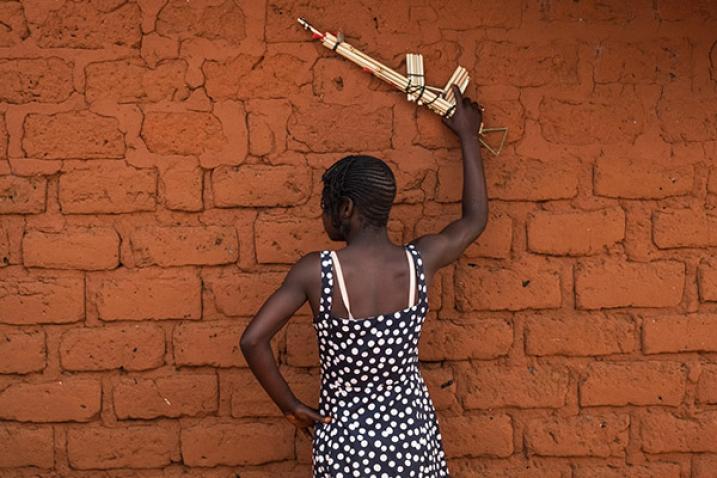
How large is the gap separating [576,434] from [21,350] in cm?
212

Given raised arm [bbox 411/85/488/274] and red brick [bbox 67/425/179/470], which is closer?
raised arm [bbox 411/85/488/274]

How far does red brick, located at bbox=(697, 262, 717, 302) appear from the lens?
3.72 m

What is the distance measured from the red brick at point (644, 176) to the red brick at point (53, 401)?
2060mm

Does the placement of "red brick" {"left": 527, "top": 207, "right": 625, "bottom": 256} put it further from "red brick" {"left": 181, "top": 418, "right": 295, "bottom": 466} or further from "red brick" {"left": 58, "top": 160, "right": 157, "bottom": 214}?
"red brick" {"left": 58, "top": 160, "right": 157, "bottom": 214}

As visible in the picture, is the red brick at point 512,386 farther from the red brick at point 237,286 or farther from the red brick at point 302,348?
the red brick at point 237,286

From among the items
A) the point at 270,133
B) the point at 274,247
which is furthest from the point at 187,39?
the point at 274,247

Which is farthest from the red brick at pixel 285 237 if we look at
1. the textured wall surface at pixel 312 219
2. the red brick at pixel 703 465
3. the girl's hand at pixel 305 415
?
the red brick at pixel 703 465

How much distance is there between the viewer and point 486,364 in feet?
12.3

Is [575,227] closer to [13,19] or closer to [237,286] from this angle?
[237,286]

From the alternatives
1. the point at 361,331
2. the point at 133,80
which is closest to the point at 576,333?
the point at 361,331

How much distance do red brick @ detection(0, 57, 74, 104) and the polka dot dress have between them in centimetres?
129

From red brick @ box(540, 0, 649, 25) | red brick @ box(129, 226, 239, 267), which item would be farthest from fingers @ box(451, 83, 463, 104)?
red brick @ box(129, 226, 239, 267)

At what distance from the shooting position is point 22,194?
3.63 meters

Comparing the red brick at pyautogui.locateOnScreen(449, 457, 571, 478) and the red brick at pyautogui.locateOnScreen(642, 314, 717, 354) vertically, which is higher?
the red brick at pyautogui.locateOnScreen(642, 314, 717, 354)
